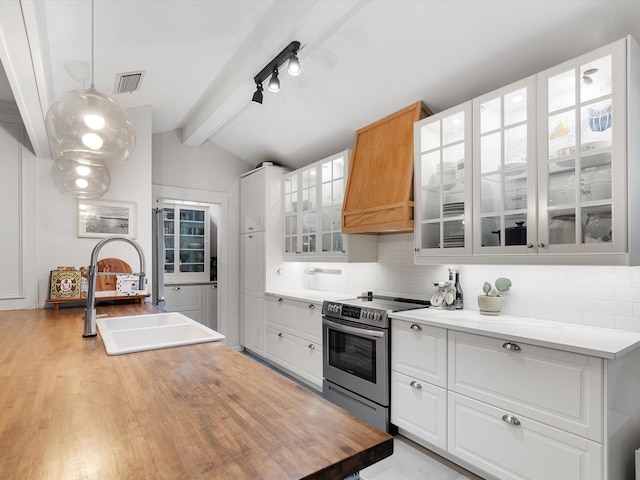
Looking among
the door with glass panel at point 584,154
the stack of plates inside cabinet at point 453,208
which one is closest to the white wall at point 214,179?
the stack of plates inside cabinet at point 453,208

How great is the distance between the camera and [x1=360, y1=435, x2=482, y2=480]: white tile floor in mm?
2217

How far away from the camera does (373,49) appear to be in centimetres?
254

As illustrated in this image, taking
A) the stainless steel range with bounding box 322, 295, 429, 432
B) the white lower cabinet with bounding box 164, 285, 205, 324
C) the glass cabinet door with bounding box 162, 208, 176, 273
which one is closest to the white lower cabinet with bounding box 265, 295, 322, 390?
the stainless steel range with bounding box 322, 295, 429, 432

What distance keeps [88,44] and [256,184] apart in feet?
8.39

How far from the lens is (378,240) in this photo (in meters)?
3.67

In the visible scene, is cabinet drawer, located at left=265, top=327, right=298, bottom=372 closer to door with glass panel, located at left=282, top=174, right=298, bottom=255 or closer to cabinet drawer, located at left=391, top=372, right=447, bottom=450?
door with glass panel, located at left=282, top=174, right=298, bottom=255

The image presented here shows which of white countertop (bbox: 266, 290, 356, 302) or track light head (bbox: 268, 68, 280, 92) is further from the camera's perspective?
white countertop (bbox: 266, 290, 356, 302)

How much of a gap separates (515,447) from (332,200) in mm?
2467

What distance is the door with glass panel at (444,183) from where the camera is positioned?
2.45 metres

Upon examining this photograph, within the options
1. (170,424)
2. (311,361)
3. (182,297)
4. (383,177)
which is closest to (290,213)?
(383,177)

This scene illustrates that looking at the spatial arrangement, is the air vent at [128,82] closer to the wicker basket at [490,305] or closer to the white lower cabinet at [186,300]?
the white lower cabinet at [186,300]

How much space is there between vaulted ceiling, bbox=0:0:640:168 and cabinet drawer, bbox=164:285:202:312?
2490 millimetres

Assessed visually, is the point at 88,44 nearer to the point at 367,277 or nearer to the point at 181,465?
the point at 181,465

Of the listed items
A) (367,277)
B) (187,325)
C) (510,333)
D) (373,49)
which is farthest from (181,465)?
(367,277)
